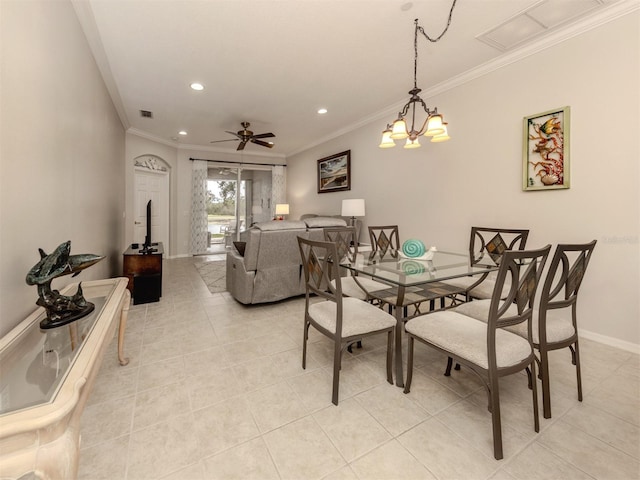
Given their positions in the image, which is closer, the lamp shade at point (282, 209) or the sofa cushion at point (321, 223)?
the sofa cushion at point (321, 223)

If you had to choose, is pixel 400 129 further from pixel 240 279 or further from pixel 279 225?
pixel 240 279

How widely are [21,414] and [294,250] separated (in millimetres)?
2690

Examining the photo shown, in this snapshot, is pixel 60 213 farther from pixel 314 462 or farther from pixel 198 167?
pixel 198 167

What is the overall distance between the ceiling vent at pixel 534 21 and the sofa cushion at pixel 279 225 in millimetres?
2599

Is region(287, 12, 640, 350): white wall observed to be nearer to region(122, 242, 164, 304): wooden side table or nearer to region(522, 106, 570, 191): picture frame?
region(522, 106, 570, 191): picture frame

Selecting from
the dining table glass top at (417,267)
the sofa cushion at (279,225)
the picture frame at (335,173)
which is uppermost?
the picture frame at (335,173)

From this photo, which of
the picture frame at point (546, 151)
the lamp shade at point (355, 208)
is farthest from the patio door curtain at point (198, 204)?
the picture frame at point (546, 151)

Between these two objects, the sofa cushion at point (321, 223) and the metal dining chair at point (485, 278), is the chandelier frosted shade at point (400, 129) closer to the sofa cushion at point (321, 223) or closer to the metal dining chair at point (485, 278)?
the metal dining chair at point (485, 278)

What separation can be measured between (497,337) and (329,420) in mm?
1027

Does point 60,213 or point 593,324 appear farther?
point 593,324

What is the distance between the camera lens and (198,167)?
6.84 m

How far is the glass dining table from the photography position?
5.98 feet

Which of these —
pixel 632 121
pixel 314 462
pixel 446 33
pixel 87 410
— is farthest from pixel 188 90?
pixel 632 121

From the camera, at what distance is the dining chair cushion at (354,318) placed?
5.72 ft
